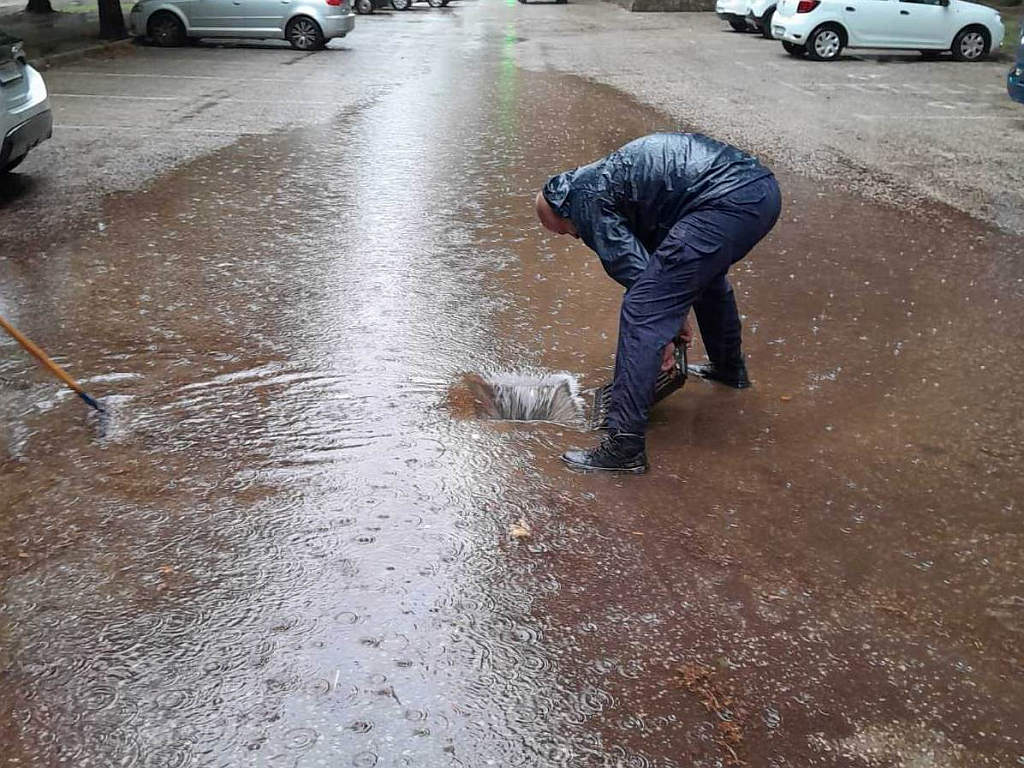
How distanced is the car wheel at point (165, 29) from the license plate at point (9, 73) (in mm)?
12732

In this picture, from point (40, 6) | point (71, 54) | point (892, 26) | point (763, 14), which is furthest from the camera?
point (40, 6)

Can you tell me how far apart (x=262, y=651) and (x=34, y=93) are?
23.9 ft

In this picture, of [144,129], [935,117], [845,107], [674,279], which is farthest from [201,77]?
[674,279]

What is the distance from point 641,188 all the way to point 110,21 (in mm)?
19497

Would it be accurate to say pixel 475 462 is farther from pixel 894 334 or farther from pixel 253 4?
pixel 253 4

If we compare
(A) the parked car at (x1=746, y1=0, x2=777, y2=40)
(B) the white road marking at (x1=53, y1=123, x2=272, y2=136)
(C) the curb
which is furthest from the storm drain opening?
(A) the parked car at (x1=746, y1=0, x2=777, y2=40)

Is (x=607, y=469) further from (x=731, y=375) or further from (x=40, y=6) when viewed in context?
(x=40, y=6)

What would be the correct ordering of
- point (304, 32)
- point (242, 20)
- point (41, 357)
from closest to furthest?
point (41, 357)
point (242, 20)
point (304, 32)

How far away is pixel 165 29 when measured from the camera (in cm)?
2022

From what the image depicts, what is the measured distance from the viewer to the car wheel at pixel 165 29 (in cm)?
2011

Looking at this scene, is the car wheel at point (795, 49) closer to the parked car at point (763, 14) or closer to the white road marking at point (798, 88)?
the parked car at point (763, 14)

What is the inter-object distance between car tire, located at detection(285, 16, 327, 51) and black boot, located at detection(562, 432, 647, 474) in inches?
726

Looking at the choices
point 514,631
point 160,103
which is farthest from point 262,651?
point 160,103

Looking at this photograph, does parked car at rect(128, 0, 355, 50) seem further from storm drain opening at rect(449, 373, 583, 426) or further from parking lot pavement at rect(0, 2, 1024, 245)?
storm drain opening at rect(449, 373, 583, 426)
